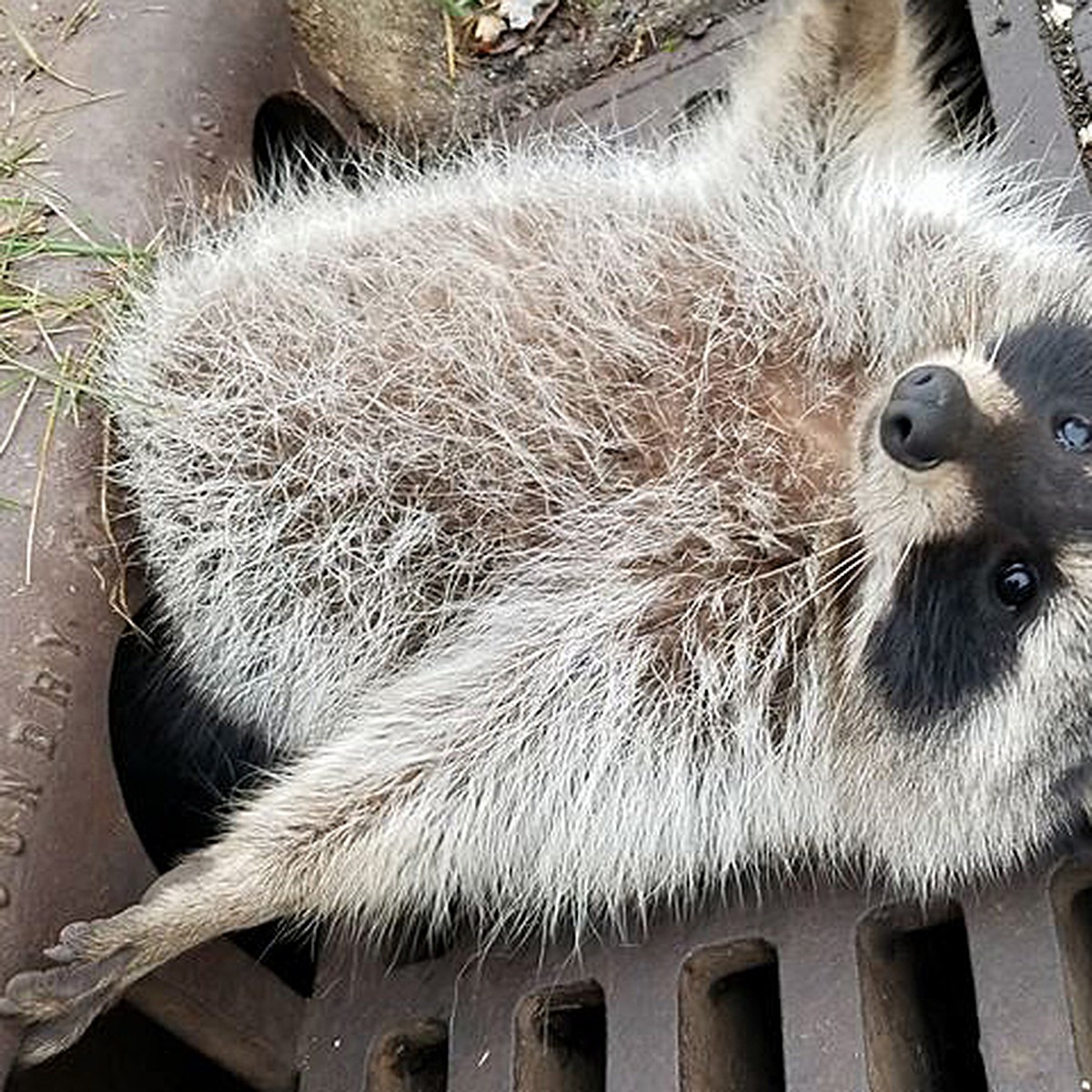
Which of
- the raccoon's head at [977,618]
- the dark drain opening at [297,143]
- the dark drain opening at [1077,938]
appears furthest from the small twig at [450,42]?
the dark drain opening at [1077,938]

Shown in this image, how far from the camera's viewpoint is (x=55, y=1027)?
1771mm

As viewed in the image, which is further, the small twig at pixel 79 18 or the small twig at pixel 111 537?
the small twig at pixel 79 18

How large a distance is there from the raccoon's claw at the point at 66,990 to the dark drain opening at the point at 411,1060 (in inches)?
10.6

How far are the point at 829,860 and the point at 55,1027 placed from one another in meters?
0.74

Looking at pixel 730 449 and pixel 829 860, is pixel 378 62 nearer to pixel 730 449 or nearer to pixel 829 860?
pixel 730 449

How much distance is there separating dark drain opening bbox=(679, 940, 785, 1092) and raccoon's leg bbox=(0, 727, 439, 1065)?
1.12 ft

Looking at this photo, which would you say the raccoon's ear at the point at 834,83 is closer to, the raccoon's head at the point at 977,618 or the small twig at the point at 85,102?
the raccoon's head at the point at 977,618

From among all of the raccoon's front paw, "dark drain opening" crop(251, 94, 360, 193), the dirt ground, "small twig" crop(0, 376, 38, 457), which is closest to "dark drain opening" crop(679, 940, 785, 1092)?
the raccoon's front paw

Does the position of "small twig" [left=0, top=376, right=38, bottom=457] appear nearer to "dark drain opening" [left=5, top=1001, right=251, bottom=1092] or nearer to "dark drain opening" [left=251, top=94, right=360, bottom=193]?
"dark drain opening" [left=251, top=94, right=360, bottom=193]

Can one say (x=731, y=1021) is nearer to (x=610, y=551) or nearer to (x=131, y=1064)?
(x=610, y=551)

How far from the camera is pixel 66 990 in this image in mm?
1749

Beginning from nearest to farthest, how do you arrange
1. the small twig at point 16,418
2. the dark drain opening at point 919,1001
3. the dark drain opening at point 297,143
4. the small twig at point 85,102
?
the dark drain opening at point 919,1001 < the small twig at point 16,418 < the small twig at point 85,102 < the dark drain opening at point 297,143

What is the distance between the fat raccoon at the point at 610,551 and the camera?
5.65 ft

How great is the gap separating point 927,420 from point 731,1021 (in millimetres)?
619
